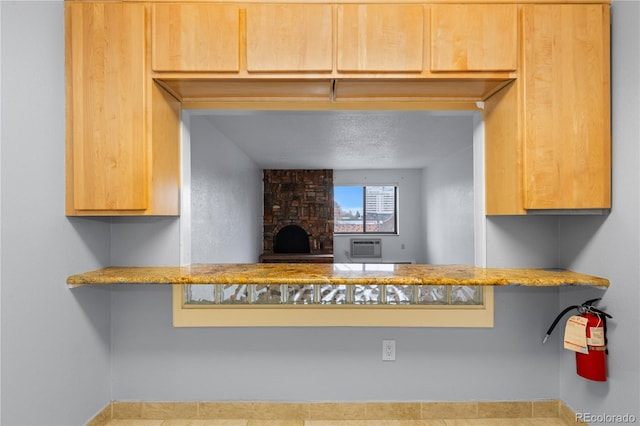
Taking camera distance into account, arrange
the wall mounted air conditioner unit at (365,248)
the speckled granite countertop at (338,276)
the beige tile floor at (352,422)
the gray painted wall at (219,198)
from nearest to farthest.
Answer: the speckled granite countertop at (338,276)
the beige tile floor at (352,422)
the gray painted wall at (219,198)
the wall mounted air conditioner unit at (365,248)

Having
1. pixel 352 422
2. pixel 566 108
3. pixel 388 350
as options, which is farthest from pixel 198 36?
pixel 352 422

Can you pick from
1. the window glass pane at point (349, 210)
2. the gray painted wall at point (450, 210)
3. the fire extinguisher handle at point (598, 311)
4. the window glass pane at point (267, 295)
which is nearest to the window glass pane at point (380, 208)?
the window glass pane at point (349, 210)

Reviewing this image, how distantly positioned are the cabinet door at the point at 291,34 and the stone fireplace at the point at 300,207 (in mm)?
6173

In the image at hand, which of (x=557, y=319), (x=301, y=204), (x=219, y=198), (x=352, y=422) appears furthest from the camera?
(x=301, y=204)

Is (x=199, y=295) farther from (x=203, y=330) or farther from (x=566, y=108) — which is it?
(x=566, y=108)

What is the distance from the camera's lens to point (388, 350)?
208 cm

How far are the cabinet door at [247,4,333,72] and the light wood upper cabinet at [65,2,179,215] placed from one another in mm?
478

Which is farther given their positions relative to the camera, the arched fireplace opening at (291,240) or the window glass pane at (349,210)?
the window glass pane at (349,210)

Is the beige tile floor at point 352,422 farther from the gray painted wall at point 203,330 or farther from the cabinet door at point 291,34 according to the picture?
the cabinet door at point 291,34

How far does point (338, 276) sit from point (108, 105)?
1229mm

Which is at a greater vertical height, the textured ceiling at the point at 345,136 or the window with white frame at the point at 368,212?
the textured ceiling at the point at 345,136

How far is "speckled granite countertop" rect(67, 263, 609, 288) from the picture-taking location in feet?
5.21

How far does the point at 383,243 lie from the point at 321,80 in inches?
265

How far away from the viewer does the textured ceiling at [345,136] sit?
11.9ft
